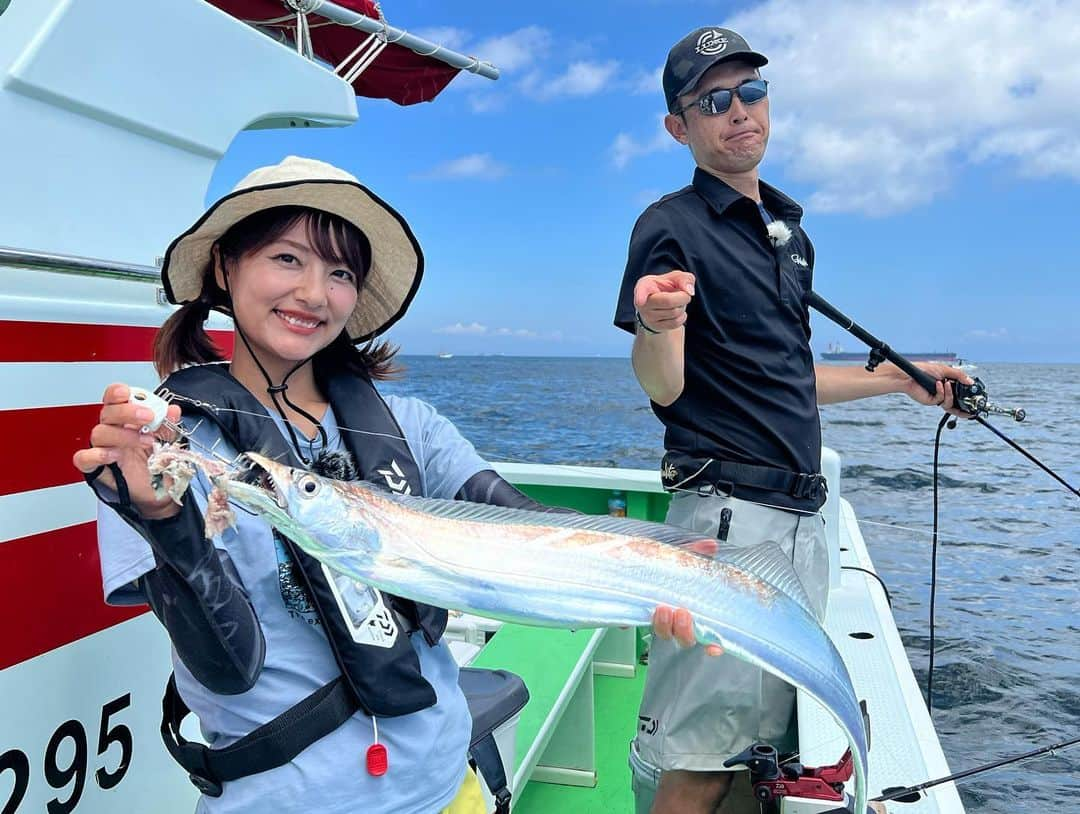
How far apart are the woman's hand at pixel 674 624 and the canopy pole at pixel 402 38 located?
3122mm

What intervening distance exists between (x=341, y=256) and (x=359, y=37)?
11.5 ft

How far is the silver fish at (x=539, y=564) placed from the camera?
Result: 4.33 feet

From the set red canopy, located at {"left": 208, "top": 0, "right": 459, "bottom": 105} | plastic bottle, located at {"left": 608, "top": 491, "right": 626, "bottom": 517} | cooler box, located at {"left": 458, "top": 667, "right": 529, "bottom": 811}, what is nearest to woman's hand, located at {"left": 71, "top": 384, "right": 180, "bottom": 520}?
cooler box, located at {"left": 458, "top": 667, "right": 529, "bottom": 811}

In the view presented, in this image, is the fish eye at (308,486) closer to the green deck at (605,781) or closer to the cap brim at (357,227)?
the cap brim at (357,227)

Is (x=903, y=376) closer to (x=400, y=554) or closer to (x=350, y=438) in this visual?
(x=350, y=438)

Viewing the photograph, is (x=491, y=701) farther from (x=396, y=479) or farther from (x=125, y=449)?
(x=125, y=449)

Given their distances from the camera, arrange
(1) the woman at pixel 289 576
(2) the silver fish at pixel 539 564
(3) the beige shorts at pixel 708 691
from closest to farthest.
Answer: (2) the silver fish at pixel 539 564, (1) the woman at pixel 289 576, (3) the beige shorts at pixel 708 691

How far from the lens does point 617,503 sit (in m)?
5.67

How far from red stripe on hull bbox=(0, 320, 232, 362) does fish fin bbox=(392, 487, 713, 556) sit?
0.97 metres

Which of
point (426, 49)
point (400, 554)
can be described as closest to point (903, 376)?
point (400, 554)

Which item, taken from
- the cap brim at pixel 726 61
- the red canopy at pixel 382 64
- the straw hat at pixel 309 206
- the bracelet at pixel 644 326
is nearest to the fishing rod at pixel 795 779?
the bracelet at pixel 644 326

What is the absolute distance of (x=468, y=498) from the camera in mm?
2023

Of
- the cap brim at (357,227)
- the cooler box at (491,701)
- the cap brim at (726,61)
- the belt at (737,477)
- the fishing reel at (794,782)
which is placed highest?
the cap brim at (726,61)

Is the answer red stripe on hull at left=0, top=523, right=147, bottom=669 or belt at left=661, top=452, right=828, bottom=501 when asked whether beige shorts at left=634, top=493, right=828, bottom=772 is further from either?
red stripe on hull at left=0, top=523, right=147, bottom=669
